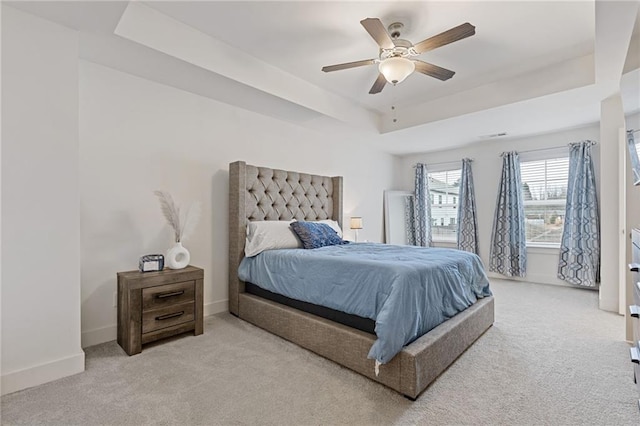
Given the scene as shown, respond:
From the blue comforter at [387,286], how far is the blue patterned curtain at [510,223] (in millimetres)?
2506

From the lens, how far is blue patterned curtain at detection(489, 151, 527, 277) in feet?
16.1

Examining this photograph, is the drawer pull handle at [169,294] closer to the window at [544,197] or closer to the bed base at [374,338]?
the bed base at [374,338]

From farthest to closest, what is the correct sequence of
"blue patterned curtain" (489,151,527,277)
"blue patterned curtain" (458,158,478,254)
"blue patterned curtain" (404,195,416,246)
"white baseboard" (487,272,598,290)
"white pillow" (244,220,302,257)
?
"blue patterned curtain" (404,195,416,246), "blue patterned curtain" (458,158,478,254), "blue patterned curtain" (489,151,527,277), "white baseboard" (487,272,598,290), "white pillow" (244,220,302,257)

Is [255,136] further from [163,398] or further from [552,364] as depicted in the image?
[552,364]

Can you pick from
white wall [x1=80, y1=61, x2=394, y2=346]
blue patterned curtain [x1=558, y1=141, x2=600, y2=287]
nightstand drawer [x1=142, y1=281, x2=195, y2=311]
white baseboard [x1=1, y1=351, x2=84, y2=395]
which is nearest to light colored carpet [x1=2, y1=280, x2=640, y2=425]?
white baseboard [x1=1, y1=351, x2=84, y2=395]

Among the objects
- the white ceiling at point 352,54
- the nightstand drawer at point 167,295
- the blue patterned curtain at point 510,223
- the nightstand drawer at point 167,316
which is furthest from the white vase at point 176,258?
the blue patterned curtain at point 510,223

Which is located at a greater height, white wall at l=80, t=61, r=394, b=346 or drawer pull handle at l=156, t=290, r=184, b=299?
white wall at l=80, t=61, r=394, b=346

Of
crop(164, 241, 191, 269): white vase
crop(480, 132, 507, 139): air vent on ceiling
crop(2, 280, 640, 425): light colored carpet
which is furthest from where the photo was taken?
crop(480, 132, 507, 139): air vent on ceiling

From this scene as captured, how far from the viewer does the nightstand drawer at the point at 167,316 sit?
2.40 m

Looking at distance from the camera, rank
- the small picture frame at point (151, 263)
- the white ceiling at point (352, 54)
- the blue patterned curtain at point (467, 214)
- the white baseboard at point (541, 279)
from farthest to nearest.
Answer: the blue patterned curtain at point (467, 214) → the white baseboard at point (541, 279) → the small picture frame at point (151, 263) → the white ceiling at point (352, 54)

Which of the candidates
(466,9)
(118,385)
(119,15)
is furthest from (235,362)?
(466,9)

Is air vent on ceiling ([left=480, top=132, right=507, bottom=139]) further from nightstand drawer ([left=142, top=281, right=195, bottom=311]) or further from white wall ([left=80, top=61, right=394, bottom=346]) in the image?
nightstand drawer ([left=142, top=281, right=195, bottom=311])

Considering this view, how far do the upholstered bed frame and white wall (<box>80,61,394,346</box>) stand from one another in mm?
242

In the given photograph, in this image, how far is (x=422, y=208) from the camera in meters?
6.10
